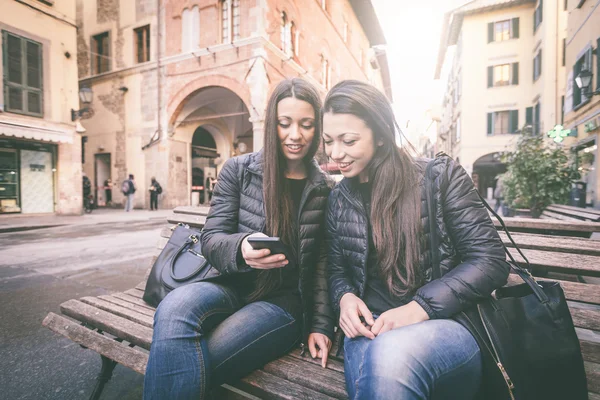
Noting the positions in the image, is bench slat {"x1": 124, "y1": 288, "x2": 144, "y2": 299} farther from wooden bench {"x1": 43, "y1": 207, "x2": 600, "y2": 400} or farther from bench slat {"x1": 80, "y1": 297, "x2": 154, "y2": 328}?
bench slat {"x1": 80, "y1": 297, "x2": 154, "y2": 328}

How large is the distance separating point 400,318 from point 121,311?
1.59m

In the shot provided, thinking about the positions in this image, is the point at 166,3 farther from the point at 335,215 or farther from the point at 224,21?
the point at 335,215

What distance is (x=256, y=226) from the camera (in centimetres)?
178

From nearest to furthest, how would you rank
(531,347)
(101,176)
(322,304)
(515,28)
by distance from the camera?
(531,347) → (322,304) → (101,176) → (515,28)

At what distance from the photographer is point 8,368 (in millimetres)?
2191

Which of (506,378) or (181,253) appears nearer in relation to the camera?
(506,378)

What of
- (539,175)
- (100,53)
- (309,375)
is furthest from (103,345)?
A: (100,53)

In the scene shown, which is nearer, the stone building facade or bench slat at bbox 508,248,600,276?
bench slat at bbox 508,248,600,276

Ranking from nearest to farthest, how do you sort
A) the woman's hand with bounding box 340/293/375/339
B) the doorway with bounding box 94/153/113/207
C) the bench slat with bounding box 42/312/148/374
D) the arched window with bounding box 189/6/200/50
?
the woman's hand with bounding box 340/293/375/339 < the bench slat with bounding box 42/312/148/374 < the arched window with bounding box 189/6/200/50 < the doorway with bounding box 94/153/113/207

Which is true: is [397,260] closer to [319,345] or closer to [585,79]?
[319,345]

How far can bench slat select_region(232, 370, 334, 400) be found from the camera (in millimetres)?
1240

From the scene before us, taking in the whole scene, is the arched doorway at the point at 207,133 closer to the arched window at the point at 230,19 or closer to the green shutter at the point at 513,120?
the arched window at the point at 230,19

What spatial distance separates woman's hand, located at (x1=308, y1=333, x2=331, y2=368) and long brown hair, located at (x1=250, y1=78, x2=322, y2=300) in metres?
0.32

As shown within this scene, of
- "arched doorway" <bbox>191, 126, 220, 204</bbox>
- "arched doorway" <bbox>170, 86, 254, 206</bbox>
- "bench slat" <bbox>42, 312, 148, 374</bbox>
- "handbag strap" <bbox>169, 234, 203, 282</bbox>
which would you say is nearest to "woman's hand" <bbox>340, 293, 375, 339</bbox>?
"handbag strap" <bbox>169, 234, 203, 282</bbox>
